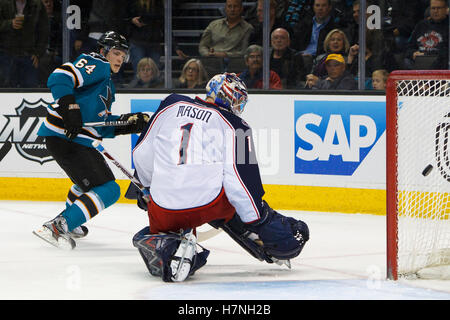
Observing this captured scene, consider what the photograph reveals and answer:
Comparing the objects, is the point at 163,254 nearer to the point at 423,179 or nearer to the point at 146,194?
the point at 146,194

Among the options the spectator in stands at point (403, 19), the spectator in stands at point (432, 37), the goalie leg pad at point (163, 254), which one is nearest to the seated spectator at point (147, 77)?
the spectator in stands at point (403, 19)

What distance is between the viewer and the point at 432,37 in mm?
5605

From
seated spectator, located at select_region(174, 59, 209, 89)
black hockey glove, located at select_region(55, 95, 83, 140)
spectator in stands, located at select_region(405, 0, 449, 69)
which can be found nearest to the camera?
black hockey glove, located at select_region(55, 95, 83, 140)

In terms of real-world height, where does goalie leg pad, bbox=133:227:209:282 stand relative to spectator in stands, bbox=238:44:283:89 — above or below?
below

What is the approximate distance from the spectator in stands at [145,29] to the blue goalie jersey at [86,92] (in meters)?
1.73

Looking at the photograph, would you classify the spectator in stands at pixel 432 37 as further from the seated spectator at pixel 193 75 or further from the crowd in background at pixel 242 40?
the seated spectator at pixel 193 75

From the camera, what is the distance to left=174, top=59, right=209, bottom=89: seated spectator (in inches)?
245

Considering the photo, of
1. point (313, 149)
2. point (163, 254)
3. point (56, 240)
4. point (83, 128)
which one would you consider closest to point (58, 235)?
point (56, 240)

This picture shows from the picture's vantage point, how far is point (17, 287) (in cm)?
346

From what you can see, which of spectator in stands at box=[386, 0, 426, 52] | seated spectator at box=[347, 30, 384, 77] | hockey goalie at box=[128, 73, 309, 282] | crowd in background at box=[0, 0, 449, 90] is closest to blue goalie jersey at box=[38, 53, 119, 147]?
hockey goalie at box=[128, 73, 309, 282]

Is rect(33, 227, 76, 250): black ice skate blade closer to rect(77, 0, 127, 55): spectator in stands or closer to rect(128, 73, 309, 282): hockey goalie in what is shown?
rect(128, 73, 309, 282): hockey goalie

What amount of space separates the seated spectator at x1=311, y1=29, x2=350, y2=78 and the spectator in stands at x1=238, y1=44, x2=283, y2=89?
301 millimetres

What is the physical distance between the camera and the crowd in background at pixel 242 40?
570cm
